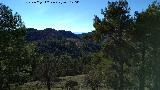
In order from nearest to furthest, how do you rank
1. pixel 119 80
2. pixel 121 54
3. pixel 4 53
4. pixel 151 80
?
1. pixel 4 53
2. pixel 121 54
3. pixel 119 80
4. pixel 151 80

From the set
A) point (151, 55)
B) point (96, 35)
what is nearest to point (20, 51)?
point (96, 35)

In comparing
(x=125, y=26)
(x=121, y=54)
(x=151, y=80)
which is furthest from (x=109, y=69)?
(x=151, y=80)

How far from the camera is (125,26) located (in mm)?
35344

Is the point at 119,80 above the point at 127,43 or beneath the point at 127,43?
beneath

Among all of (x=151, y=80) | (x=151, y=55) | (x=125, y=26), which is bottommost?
(x=151, y=80)

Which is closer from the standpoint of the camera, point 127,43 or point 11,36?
point 11,36

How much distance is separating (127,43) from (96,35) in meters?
3.33

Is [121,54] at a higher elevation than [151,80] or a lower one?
higher

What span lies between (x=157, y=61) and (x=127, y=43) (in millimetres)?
6493

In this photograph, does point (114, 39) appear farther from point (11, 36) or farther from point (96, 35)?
point (11, 36)

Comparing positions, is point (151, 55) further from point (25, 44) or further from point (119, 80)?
point (25, 44)

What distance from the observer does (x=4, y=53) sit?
101 ft

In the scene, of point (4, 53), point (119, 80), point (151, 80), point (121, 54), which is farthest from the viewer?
point (151, 80)

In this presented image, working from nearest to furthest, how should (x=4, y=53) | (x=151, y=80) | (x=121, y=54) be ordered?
1. (x=4, y=53)
2. (x=121, y=54)
3. (x=151, y=80)
